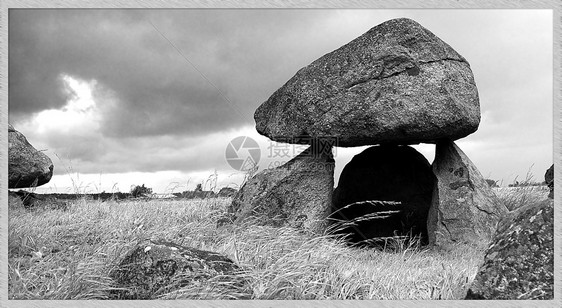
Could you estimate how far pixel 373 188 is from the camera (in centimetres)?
1086

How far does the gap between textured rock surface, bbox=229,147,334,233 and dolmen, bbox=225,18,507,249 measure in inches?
0.6

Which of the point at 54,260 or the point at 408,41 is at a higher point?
the point at 408,41

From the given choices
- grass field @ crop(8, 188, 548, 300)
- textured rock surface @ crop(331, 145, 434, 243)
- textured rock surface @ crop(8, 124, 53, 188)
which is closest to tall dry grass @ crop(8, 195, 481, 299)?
grass field @ crop(8, 188, 548, 300)

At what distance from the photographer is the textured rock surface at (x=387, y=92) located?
8.16 metres

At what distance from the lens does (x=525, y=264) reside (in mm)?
4238

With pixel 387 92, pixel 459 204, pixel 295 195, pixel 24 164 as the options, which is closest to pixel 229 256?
pixel 295 195

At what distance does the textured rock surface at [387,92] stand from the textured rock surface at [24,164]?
6494 millimetres

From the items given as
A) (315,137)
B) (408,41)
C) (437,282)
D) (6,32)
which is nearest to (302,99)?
(315,137)

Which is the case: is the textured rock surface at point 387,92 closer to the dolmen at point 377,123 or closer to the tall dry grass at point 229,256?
the dolmen at point 377,123

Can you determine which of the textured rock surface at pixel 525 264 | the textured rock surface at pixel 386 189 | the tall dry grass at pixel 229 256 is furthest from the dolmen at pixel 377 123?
the textured rock surface at pixel 525 264

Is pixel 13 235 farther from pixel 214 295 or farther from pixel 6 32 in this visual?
pixel 214 295

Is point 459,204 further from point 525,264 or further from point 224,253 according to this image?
point 525,264

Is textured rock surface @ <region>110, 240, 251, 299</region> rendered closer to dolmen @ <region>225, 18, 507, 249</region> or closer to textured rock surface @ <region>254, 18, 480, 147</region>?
dolmen @ <region>225, 18, 507, 249</region>

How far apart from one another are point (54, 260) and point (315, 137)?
409cm
